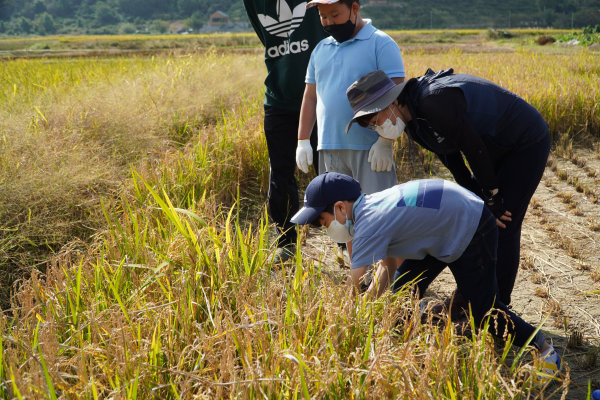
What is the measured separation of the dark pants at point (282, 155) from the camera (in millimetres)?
3045

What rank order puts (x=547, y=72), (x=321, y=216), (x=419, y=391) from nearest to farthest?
1. (x=419, y=391)
2. (x=321, y=216)
3. (x=547, y=72)

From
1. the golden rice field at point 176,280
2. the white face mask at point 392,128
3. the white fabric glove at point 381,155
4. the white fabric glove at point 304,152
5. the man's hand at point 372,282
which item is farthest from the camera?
the white fabric glove at point 304,152

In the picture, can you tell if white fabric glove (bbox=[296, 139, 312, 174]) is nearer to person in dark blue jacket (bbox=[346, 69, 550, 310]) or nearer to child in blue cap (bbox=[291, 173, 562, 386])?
person in dark blue jacket (bbox=[346, 69, 550, 310])

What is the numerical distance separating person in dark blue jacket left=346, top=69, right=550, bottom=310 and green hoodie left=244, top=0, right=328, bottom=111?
3.13ft

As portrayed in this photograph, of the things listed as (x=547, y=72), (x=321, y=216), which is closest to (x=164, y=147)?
(x=321, y=216)

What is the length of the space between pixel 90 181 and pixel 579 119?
6183 mm

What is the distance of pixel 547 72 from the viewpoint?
26.7ft

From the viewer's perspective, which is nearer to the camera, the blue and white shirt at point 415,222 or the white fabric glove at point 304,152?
the blue and white shirt at point 415,222

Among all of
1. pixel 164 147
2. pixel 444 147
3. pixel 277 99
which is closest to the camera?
pixel 444 147

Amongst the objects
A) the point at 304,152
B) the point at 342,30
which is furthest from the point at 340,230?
the point at 342,30

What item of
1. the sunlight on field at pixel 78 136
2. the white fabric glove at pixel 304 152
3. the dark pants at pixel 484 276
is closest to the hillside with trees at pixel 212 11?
the sunlight on field at pixel 78 136

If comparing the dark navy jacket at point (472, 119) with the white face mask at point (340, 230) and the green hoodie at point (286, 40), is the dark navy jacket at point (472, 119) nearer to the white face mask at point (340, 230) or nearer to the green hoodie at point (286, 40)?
the white face mask at point (340, 230)

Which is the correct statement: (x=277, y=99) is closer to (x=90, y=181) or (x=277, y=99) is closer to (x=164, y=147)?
(x=90, y=181)

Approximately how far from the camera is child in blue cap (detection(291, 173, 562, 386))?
1.70 meters
